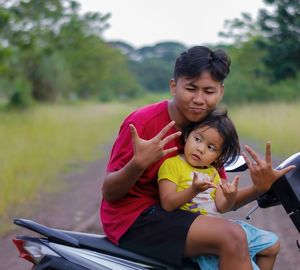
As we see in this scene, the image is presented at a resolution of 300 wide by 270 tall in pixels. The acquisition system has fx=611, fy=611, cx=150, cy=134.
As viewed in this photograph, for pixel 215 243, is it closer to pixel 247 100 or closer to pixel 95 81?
pixel 247 100

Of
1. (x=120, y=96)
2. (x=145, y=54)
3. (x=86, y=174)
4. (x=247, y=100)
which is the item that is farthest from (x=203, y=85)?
(x=145, y=54)

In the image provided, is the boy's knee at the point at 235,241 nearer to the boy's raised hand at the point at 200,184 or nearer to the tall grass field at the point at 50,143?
the boy's raised hand at the point at 200,184

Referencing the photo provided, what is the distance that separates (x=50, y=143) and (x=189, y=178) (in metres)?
13.3

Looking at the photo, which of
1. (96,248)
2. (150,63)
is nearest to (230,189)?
(96,248)

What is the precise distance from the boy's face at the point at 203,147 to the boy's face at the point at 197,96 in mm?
120

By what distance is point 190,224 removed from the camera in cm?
275

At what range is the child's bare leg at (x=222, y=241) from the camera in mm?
2668

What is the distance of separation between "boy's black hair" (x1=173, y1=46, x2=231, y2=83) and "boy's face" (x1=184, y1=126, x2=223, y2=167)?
276 millimetres

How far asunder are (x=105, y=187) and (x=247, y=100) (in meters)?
30.5

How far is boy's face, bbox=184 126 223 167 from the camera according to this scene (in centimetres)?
281

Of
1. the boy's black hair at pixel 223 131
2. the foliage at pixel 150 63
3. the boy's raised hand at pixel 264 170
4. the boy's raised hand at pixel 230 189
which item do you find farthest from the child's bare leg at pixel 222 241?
the foliage at pixel 150 63

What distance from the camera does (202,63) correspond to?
2.89m

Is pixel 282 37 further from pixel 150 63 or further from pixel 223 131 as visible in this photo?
pixel 150 63

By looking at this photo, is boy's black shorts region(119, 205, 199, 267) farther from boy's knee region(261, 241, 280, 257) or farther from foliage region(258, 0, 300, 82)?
foliage region(258, 0, 300, 82)
